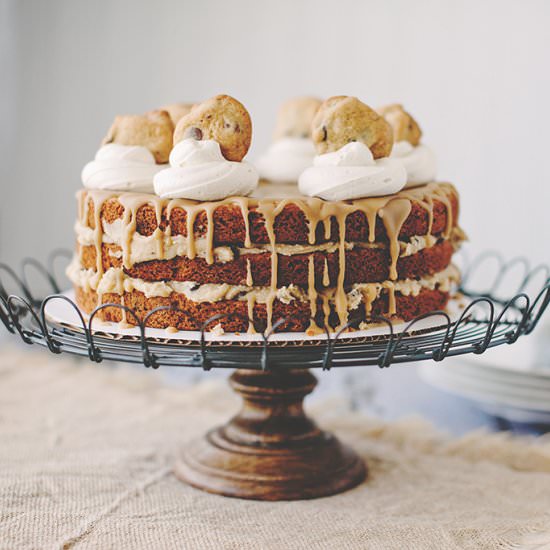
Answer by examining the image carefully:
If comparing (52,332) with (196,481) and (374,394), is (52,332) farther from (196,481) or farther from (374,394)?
(374,394)

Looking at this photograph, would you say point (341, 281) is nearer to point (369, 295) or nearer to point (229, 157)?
point (369, 295)

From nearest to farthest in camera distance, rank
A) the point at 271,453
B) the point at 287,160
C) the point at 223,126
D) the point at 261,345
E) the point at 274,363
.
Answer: the point at 274,363 < the point at 261,345 < the point at 223,126 < the point at 271,453 < the point at 287,160

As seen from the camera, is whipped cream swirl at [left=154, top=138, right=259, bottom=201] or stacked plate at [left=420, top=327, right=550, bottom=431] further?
stacked plate at [left=420, top=327, right=550, bottom=431]

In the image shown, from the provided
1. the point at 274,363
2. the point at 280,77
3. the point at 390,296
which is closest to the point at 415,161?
the point at 390,296

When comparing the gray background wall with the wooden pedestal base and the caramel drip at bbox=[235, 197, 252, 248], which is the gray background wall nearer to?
the wooden pedestal base

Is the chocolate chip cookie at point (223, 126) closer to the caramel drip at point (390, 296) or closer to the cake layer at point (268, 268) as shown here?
the cake layer at point (268, 268)

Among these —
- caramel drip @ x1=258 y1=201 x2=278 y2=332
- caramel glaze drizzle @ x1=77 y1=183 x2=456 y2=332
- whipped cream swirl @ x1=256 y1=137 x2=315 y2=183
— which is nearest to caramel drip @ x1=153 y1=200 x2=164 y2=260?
caramel glaze drizzle @ x1=77 y1=183 x2=456 y2=332

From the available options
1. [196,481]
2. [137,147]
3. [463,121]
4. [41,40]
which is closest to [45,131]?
[41,40]
